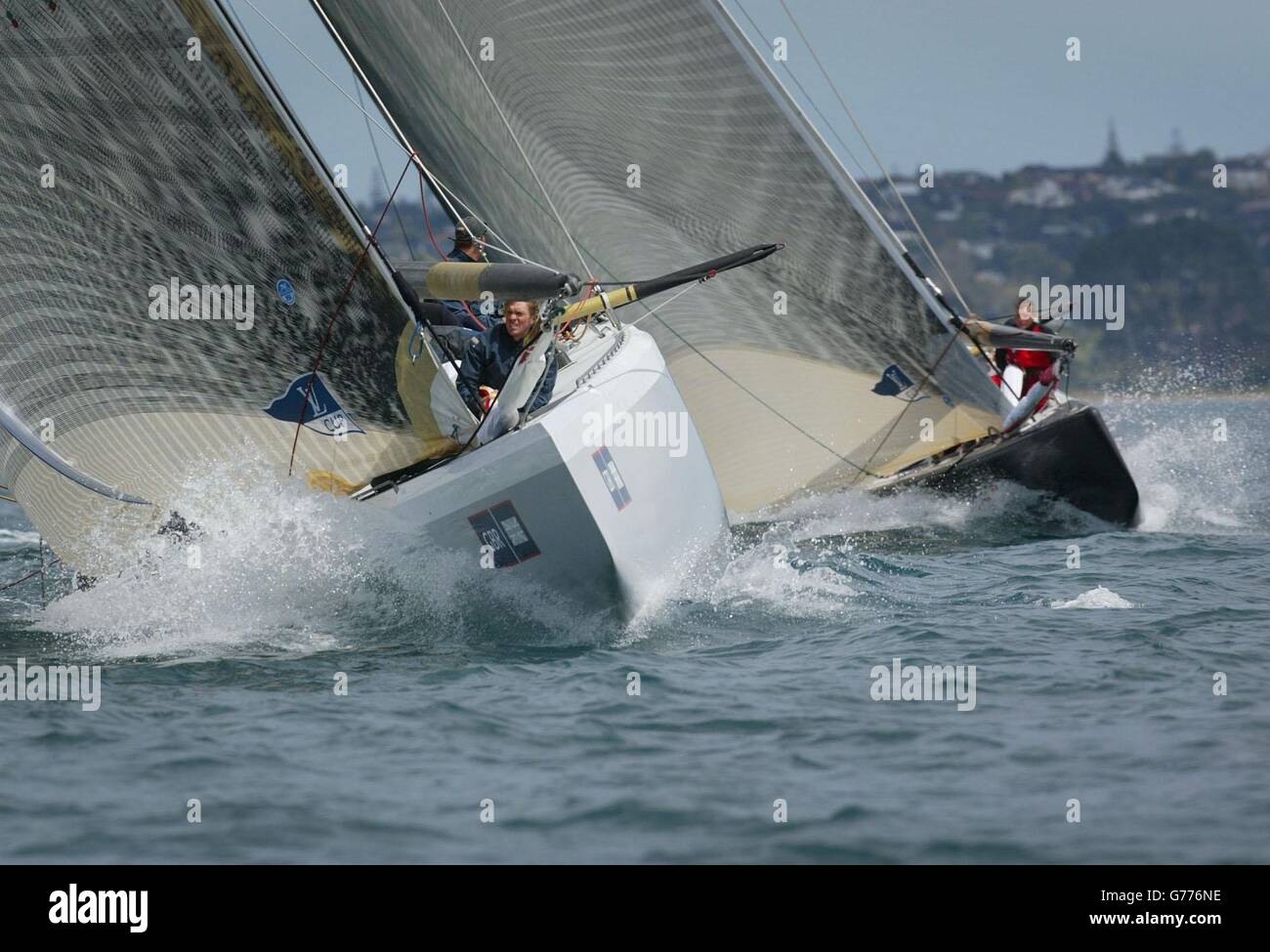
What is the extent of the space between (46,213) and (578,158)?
410cm

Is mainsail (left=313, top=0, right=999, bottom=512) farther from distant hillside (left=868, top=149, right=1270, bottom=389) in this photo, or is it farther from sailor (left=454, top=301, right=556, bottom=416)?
distant hillside (left=868, top=149, right=1270, bottom=389)

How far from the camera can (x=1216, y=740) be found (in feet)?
14.7

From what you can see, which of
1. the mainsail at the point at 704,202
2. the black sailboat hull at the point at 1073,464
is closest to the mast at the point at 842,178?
the mainsail at the point at 704,202

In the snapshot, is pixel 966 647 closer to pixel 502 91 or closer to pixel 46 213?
pixel 46 213

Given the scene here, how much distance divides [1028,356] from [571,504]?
17.4ft

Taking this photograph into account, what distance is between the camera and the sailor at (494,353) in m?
6.29

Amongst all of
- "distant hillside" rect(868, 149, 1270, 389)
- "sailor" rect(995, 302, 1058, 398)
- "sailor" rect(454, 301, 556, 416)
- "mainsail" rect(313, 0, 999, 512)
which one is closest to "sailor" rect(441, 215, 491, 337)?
"mainsail" rect(313, 0, 999, 512)

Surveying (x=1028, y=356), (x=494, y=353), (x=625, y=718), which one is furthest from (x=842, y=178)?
(x=625, y=718)

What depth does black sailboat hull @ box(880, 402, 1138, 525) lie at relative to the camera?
9273mm

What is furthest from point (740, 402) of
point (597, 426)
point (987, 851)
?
point (987, 851)

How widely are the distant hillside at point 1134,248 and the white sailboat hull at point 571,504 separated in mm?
77598

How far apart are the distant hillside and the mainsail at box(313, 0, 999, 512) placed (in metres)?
73.4

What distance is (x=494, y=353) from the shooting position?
6453mm

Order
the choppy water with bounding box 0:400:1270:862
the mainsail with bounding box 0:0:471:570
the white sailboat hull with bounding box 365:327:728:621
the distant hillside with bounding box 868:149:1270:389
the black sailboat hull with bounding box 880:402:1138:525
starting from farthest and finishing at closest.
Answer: the distant hillside with bounding box 868:149:1270:389
the black sailboat hull with bounding box 880:402:1138:525
the mainsail with bounding box 0:0:471:570
the white sailboat hull with bounding box 365:327:728:621
the choppy water with bounding box 0:400:1270:862
